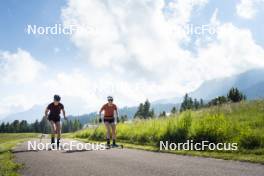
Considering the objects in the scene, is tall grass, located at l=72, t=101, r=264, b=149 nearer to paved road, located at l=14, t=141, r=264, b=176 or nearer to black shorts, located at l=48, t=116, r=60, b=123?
paved road, located at l=14, t=141, r=264, b=176

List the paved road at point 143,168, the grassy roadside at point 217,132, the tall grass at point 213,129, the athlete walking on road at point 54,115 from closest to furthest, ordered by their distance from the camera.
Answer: the paved road at point 143,168 < the grassy roadside at point 217,132 < the tall grass at point 213,129 < the athlete walking on road at point 54,115

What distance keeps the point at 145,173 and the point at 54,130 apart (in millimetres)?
11047

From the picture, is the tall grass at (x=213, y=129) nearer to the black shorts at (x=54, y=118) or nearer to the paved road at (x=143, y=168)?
the paved road at (x=143, y=168)

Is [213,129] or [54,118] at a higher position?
[54,118]

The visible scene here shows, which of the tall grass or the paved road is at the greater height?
the tall grass

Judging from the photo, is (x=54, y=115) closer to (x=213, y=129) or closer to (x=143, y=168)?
(x=213, y=129)

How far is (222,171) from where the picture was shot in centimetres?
912

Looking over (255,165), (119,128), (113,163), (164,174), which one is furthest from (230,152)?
(119,128)

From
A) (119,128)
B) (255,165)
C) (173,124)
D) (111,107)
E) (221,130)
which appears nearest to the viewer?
(255,165)

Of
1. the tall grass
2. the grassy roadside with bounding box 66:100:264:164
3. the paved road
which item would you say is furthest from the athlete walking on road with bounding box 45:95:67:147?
the paved road

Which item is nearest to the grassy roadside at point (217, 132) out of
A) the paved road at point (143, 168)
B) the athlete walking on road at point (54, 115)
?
the paved road at point (143, 168)

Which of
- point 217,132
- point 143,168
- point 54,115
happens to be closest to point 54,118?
point 54,115

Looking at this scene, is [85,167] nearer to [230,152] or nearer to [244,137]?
[230,152]

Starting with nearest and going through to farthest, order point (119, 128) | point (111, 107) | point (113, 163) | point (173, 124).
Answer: point (113, 163), point (173, 124), point (111, 107), point (119, 128)
